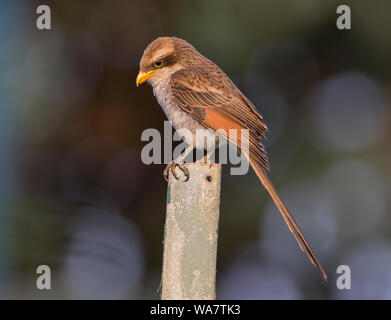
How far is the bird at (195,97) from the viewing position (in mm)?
4238

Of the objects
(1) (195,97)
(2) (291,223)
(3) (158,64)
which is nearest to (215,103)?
(1) (195,97)

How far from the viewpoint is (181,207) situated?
3.11m

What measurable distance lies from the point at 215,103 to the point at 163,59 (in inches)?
25.3

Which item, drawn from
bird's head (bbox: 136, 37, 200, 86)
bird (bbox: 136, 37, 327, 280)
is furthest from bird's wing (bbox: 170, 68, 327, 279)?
bird's head (bbox: 136, 37, 200, 86)

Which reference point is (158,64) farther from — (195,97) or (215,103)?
(215,103)

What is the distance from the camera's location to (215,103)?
173 inches

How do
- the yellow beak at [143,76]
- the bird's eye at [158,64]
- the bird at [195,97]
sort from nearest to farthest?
the bird at [195,97], the yellow beak at [143,76], the bird's eye at [158,64]

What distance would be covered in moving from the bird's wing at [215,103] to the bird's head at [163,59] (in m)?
0.11

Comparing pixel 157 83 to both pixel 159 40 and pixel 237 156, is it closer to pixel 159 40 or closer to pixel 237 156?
pixel 159 40

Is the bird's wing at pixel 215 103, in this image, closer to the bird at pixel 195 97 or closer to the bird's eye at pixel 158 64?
the bird at pixel 195 97

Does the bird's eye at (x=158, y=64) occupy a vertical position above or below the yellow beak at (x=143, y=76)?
above

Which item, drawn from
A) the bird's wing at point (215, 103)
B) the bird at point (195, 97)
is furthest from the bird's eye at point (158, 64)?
the bird's wing at point (215, 103)

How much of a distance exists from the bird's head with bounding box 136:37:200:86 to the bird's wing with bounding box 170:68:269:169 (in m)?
0.11

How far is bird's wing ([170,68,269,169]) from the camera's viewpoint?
13.9 ft
